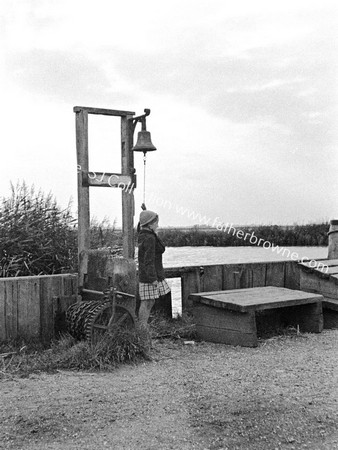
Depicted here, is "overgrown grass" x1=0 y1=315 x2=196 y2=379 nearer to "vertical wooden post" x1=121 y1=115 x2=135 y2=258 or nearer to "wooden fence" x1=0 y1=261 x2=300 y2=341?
"wooden fence" x1=0 y1=261 x2=300 y2=341

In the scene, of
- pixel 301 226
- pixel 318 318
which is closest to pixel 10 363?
pixel 318 318

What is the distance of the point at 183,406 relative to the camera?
4.68m

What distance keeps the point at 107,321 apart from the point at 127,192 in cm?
188

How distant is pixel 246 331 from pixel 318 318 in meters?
1.30

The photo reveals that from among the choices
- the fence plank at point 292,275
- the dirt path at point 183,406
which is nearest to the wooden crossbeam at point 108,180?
the dirt path at point 183,406

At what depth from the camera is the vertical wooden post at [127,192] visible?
7855 mm

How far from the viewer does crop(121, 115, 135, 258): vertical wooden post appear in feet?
25.8

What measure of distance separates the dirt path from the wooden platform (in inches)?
22.8

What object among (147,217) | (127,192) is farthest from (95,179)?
(147,217)

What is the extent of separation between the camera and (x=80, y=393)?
16.5 feet

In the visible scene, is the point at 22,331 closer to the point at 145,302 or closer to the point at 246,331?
the point at 145,302

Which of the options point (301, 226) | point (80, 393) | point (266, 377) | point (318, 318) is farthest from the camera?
point (301, 226)

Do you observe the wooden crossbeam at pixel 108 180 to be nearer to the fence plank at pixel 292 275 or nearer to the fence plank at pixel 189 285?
the fence plank at pixel 189 285

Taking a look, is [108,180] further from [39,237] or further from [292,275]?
[292,275]
